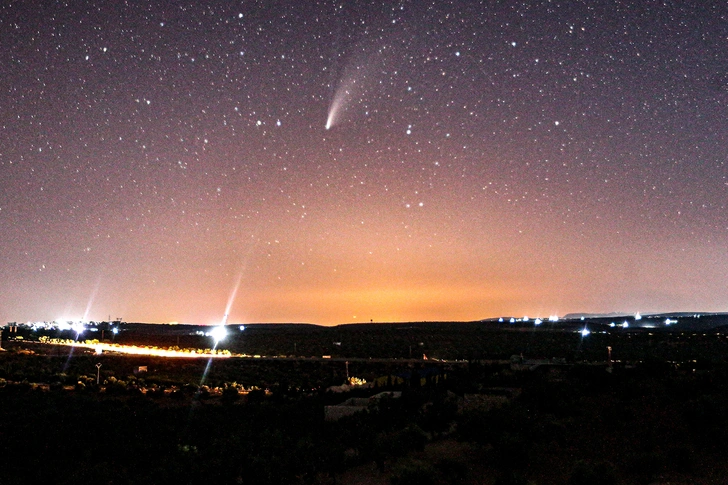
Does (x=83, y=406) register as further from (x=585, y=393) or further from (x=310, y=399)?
(x=585, y=393)

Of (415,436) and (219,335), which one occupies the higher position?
(219,335)

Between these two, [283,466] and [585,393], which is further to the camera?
[585,393]

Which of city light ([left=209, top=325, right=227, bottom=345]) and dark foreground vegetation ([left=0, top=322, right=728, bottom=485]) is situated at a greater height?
city light ([left=209, top=325, right=227, bottom=345])

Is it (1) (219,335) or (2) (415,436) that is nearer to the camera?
(2) (415,436)

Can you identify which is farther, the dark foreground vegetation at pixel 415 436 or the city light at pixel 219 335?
the city light at pixel 219 335

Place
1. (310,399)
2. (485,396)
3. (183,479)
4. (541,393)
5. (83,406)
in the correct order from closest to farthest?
(183,479) → (541,393) → (485,396) → (83,406) → (310,399)

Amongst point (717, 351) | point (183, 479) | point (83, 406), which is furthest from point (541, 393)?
point (717, 351)

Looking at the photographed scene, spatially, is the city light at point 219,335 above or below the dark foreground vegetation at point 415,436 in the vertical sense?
above

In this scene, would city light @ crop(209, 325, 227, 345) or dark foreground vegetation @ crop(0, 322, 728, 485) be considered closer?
dark foreground vegetation @ crop(0, 322, 728, 485)
